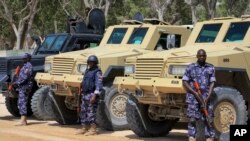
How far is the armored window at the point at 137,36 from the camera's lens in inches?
540

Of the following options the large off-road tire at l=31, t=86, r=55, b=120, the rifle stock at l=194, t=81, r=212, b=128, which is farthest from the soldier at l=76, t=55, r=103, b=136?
the rifle stock at l=194, t=81, r=212, b=128

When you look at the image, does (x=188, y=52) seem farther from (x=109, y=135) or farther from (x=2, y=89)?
(x=2, y=89)

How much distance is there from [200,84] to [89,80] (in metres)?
2.96

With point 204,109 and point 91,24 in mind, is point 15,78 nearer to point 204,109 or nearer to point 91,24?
point 91,24

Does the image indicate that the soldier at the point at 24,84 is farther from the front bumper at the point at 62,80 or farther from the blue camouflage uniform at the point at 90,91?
the blue camouflage uniform at the point at 90,91

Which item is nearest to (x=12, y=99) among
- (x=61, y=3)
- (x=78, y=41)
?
(x=78, y=41)

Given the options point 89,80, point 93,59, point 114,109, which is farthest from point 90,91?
point 114,109

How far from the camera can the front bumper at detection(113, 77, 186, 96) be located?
9859 mm

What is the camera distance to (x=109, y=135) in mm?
12102

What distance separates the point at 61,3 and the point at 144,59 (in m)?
40.2

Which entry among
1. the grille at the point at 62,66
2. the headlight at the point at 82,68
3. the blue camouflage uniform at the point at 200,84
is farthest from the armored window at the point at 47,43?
the blue camouflage uniform at the point at 200,84

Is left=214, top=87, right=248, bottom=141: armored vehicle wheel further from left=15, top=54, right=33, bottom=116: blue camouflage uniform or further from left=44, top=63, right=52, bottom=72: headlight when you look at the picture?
left=15, top=54, right=33, bottom=116: blue camouflage uniform

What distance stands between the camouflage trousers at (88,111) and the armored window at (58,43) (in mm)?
3848

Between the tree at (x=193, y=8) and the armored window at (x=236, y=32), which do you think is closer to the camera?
the armored window at (x=236, y=32)
